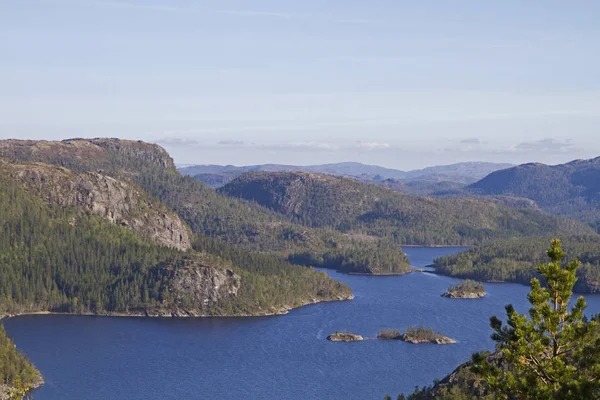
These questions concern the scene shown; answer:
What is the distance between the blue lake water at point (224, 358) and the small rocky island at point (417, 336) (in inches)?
127

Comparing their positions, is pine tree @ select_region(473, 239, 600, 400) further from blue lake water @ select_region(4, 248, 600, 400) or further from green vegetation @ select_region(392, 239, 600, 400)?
blue lake water @ select_region(4, 248, 600, 400)

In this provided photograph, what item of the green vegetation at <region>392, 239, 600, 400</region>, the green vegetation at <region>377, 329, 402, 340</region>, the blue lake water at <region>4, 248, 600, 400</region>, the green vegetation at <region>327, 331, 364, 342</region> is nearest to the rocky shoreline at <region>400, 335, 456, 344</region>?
the blue lake water at <region>4, 248, 600, 400</region>

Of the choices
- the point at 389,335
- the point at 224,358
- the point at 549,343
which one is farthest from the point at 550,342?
the point at 389,335

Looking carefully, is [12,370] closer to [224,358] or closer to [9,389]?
[9,389]

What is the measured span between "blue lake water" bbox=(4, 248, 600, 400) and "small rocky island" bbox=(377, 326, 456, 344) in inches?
127

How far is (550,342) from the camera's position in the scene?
3881 centimetres

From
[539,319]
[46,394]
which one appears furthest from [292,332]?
[539,319]

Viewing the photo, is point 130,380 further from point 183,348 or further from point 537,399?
point 537,399

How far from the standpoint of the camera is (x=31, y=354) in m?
155

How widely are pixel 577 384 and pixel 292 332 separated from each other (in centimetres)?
15447

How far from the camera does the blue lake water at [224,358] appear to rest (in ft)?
450

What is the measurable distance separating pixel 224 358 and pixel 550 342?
424 feet

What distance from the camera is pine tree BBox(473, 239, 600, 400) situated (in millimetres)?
37250

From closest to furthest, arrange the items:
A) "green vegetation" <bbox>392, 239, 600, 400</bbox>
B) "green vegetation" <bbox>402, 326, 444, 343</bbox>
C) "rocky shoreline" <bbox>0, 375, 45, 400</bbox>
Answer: "green vegetation" <bbox>392, 239, 600, 400</bbox>
"rocky shoreline" <bbox>0, 375, 45, 400</bbox>
"green vegetation" <bbox>402, 326, 444, 343</bbox>
